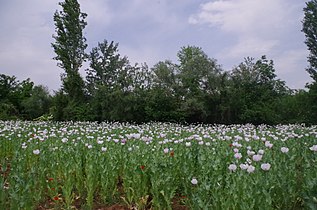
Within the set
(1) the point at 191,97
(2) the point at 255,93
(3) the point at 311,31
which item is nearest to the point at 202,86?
(1) the point at 191,97

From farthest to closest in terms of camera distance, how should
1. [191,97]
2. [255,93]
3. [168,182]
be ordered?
[255,93] → [191,97] → [168,182]

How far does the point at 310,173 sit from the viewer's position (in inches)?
137

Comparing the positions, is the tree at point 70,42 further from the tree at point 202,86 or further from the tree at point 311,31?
the tree at point 311,31

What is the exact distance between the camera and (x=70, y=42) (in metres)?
26.5

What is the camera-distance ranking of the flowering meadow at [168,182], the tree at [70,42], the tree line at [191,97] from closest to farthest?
the flowering meadow at [168,182] → the tree line at [191,97] → the tree at [70,42]

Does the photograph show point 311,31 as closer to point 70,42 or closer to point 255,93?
point 255,93

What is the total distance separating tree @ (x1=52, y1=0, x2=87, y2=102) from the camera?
25.7 m

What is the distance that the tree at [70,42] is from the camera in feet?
84.3

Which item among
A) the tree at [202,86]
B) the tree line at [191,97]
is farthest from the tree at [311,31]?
the tree at [202,86]

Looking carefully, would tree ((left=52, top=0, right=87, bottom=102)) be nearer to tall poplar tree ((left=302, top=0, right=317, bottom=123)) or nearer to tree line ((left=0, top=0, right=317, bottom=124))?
tree line ((left=0, top=0, right=317, bottom=124))

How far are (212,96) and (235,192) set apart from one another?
17.6 m

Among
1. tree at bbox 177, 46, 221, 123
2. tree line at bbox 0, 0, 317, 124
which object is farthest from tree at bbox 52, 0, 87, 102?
tree at bbox 177, 46, 221, 123

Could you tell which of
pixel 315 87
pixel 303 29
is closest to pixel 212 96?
pixel 315 87

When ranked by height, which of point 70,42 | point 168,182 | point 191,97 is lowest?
point 168,182
